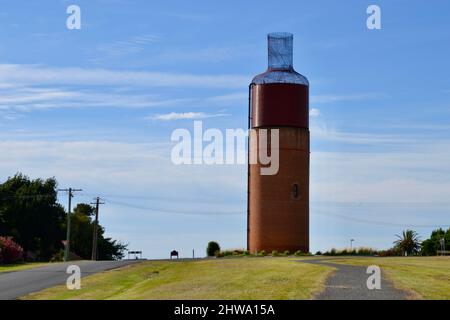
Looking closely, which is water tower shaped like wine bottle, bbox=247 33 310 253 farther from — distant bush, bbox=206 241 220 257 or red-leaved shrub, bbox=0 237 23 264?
red-leaved shrub, bbox=0 237 23 264

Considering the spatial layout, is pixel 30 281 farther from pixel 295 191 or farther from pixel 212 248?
pixel 212 248

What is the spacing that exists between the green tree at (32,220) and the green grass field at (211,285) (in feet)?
171

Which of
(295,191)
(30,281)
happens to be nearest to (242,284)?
(30,281)

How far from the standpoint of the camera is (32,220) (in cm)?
9250

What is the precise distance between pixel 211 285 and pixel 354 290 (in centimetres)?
599

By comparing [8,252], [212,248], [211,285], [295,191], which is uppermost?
[295,191]

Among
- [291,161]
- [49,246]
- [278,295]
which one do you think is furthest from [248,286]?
[49,246]

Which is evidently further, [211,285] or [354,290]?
[211,285]

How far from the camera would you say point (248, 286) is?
28.8 metres

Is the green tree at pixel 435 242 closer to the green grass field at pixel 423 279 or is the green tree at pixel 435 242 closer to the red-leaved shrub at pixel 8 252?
the red-leaved shrub at pixel 8 252

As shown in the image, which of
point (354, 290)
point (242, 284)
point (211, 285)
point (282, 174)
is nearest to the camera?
point (354, 290)

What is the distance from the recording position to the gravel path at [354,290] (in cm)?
2438
